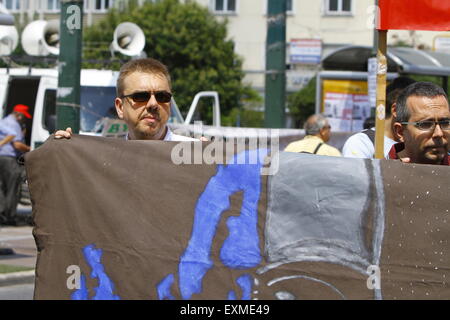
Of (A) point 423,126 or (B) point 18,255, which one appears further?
(B) point 18,255

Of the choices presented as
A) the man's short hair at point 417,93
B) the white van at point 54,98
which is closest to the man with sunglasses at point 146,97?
the man's short hair at point 417,93

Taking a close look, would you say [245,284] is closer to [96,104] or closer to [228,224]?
[228,224]

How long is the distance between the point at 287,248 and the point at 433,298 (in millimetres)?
570

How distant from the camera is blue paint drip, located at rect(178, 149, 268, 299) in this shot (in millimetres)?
4023

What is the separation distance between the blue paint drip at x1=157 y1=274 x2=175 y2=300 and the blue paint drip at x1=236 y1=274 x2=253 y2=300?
0.87ft

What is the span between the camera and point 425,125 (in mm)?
4547

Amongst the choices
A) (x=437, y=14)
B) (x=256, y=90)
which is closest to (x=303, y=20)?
(x=256, y=90)

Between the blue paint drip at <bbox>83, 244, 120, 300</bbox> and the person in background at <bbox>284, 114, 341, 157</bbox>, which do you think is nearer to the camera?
the blue paint drip at <bbox>83, 244, 120, 300</bbox>

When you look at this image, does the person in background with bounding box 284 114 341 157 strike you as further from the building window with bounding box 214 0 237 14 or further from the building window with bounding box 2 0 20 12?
the building window with bounding box 2 0 20 12

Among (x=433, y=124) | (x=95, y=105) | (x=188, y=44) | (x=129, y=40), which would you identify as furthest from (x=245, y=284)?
(x=188, y=44)

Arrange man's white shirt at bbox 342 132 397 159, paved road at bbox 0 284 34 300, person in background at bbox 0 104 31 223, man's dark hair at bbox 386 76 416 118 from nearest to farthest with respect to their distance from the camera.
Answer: man's white shirt at bbox 342 132 397 159 → man's dark hair at bbox 386 76 416 118 → paved road at bbox 0 284 34 300 → person in background at bbox 0 104 31 223

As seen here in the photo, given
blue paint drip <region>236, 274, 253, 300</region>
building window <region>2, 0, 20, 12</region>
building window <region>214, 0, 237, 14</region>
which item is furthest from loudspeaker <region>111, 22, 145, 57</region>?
building window <region>2, 0, 20, 12</region>

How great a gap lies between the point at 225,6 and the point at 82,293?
4655cm

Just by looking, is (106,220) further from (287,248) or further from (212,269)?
(287,248)
